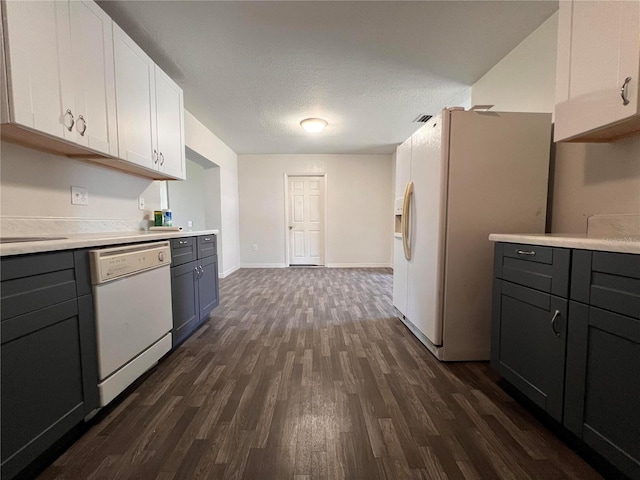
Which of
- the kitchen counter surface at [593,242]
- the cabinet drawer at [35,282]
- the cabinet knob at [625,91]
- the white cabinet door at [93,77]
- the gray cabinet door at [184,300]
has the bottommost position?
the gray cabinet door at [184,300]

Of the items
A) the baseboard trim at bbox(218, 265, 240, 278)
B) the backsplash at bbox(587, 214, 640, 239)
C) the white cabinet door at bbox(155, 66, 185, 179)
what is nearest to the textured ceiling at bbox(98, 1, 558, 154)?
the white cabinet door at bbox(155, 66, 185, 179)

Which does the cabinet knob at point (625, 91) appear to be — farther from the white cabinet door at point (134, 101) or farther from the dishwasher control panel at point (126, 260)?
the white cabinet door at point (134, 101)

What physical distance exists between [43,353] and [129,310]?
477mm

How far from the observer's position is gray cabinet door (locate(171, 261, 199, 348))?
2.03 metres

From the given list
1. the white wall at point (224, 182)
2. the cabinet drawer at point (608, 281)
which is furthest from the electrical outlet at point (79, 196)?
the cabinet drawer at point (608, 281)

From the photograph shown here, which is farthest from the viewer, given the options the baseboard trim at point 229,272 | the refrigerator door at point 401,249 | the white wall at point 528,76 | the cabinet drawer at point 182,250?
the baseboard trim at point 229,272

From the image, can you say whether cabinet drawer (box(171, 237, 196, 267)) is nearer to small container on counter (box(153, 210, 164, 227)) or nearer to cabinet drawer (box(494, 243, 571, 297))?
small container on counter (box(153, 210, 164, 227))

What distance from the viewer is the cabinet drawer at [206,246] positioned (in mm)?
2492

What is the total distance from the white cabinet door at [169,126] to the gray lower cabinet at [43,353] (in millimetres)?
1495

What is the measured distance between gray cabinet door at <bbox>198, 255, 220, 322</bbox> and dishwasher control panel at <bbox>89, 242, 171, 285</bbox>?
0.64 metres

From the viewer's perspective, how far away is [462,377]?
173cm

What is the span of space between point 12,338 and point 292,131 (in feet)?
13.5

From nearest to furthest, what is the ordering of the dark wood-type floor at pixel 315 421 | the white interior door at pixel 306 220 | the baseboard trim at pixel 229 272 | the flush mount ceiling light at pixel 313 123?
the dark wood-type floor at pixel 315 421
the flush mount ceiling light at pixel 313 123
the baseboard trim at pixel 229 272
the white interior door at pixel 306 220

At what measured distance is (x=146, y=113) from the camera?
2143 millimetres
